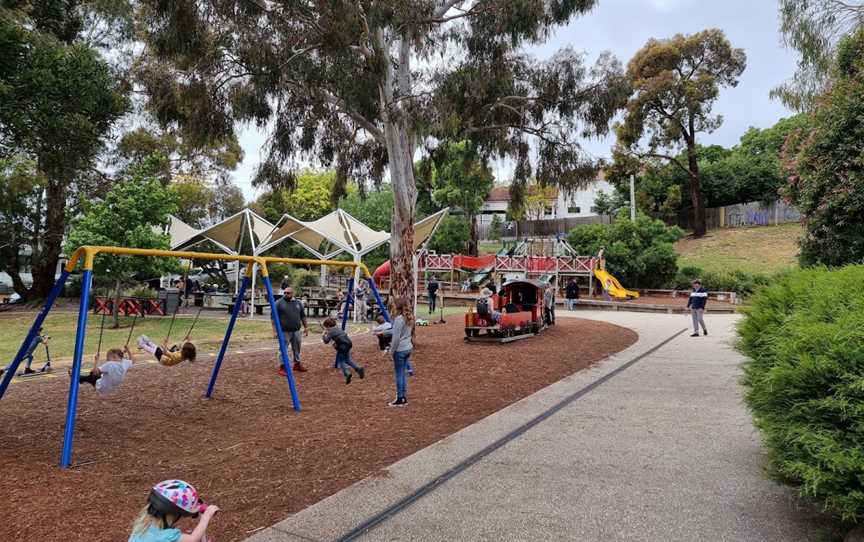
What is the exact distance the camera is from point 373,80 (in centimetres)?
1364

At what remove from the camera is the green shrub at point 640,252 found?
3600 centimetres

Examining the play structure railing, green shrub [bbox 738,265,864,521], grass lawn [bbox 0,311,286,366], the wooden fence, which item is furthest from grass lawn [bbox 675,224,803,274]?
green shrub [bbox 738,265,864,521]

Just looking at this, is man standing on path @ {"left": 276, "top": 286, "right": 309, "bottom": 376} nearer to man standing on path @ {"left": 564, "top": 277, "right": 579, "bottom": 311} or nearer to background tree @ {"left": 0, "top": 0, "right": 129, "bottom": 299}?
background tree @ {"left": 0, "top": 0, "right": 129, "bottom": 299}

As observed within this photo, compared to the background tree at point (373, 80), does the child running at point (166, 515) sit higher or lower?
lower

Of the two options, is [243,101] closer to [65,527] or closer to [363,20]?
[363,20]

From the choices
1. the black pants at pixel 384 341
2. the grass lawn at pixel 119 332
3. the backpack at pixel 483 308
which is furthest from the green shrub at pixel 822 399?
the grass lawn at pixel 119 332

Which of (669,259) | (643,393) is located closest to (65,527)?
(643,393)

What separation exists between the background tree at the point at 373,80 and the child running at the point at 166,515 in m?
10.7

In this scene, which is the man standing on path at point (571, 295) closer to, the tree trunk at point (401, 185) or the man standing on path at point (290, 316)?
the tree trunk at point (401, 185)

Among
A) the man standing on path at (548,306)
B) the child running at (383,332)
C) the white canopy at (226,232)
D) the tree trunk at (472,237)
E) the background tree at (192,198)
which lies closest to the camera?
the child running at (383,332)

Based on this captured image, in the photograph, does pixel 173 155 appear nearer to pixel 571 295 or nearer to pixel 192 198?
pixel 192 198

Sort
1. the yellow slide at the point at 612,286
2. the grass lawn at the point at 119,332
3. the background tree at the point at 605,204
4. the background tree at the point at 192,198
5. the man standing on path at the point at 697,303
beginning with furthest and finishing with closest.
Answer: the background tree at the point at 605,204 < the background tree at the point at 192,198 < the yellow slide at the point at 612,286 < the man standing on path at the point at 697,303 < the grass lawn at the point at 119,332

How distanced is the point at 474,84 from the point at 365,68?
2745 millimetres

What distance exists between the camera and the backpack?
1594 centimetres
